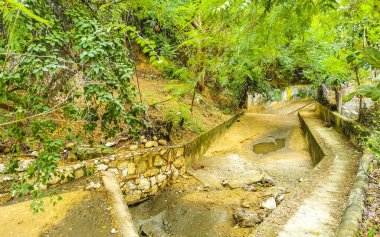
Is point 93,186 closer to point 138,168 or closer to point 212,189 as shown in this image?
point 138,168

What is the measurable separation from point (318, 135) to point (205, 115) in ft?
13.9

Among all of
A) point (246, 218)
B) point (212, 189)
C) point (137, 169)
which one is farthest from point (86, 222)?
point (212, 189)

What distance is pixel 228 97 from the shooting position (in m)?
15.0

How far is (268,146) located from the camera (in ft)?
33.3

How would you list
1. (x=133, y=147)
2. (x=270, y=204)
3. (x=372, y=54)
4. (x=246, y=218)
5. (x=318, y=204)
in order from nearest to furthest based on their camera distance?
(x=372, y=54), (x=318, y=204), (x=246, y=218), (x=270, y=204), (x=133, y=147)

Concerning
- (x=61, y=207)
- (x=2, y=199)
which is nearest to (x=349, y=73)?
(x=61, y=207)

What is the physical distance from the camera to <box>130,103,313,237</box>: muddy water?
4.81 meters

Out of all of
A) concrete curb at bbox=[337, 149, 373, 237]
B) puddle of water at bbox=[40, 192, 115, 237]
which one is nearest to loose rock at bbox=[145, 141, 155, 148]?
puddle of water at bbox=[40, 192, 115, 237]

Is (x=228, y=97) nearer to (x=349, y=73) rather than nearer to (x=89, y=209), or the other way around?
(x=349, y=73)

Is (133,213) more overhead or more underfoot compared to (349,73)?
more underfoot

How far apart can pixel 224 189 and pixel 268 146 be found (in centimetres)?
457

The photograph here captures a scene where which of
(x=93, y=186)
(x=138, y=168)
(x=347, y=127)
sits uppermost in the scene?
(x=347, y=127)

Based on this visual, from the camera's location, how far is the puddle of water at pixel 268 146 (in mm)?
9618

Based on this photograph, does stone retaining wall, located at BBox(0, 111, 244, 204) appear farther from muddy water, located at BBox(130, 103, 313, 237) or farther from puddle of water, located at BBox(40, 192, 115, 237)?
puddle of water, located at BBox(40, 192, 115, 237)
